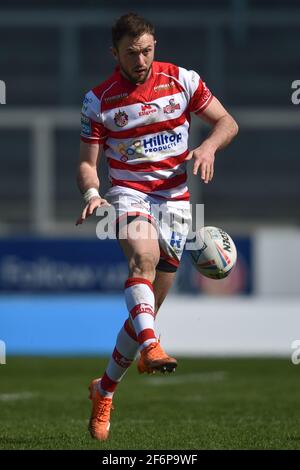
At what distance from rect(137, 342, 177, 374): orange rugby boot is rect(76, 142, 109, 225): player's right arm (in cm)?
79

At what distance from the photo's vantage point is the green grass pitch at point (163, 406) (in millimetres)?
6270

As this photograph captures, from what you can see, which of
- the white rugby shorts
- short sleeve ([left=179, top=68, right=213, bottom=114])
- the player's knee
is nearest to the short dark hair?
short sleeve ([left=179, top=68, right=213, bottom=114])

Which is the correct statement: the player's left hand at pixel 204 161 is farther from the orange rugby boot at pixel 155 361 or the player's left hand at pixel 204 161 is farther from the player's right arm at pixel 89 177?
the orange rugby boot at pixel 155 361

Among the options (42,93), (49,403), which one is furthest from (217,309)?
(42,93)

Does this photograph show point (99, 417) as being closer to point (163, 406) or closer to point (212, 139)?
point (212, 139)

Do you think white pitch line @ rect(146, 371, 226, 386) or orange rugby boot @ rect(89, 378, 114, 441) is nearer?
orange rugby boot @ rect(89, 378, 114, 441)

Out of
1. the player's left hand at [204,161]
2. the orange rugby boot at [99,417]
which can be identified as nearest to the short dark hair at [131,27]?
the player's left hand at [204,161]

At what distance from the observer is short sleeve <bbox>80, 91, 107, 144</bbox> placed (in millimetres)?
6273

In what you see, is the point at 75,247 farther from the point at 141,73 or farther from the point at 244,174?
the point at 141,73

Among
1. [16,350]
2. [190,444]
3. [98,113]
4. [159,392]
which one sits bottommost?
[16,350]

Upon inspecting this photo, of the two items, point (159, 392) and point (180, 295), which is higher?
point (159, 392)

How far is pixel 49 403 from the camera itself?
8797 millimetres

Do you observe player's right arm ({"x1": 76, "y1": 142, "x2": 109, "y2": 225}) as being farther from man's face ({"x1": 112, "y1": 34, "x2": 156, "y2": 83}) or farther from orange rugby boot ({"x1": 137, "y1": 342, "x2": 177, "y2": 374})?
orange rugby boot ({"x1": 137, "y1": 342, "x2": 177, "y2": 374})
